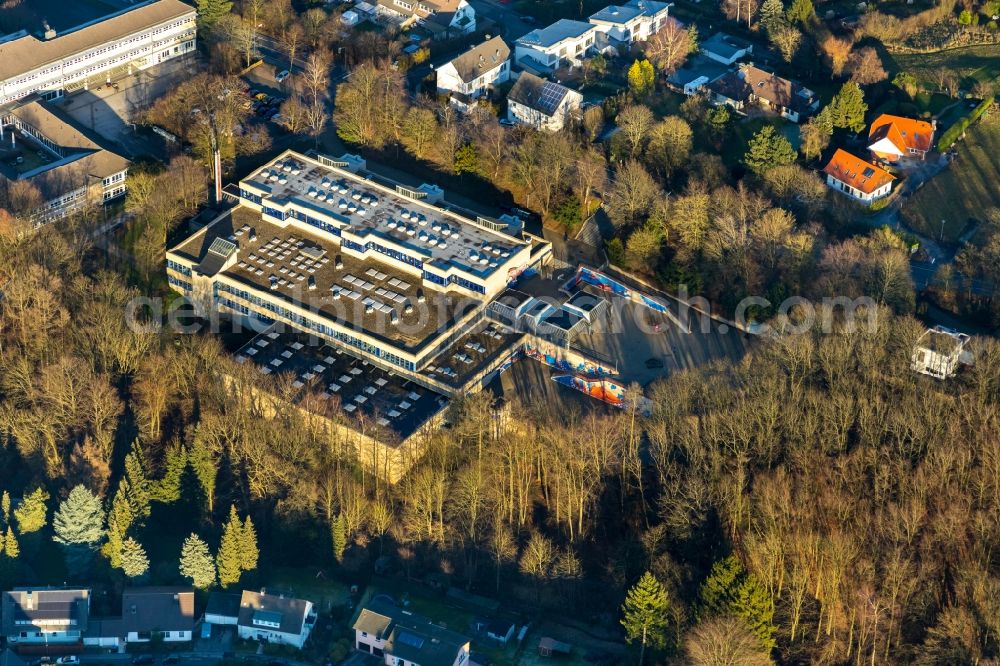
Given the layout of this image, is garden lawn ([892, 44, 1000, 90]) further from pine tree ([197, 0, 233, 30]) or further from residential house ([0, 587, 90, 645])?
residential house ([0, 587, 90, 645])

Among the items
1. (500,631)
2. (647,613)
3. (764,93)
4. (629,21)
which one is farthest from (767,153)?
(500,631)

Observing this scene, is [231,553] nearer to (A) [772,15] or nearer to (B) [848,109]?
(B) [848,109]

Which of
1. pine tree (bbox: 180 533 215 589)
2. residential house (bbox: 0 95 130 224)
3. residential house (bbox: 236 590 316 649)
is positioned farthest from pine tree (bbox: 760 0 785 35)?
pine tree (bbox: 180 533 215 589)

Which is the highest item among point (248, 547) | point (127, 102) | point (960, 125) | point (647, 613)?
point (960, 125)

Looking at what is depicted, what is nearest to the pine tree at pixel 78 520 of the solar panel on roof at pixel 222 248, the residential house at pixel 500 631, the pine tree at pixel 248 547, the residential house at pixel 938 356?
the pine tree at pixel 248 547

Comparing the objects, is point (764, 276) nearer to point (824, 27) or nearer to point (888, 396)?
point (888, 396)

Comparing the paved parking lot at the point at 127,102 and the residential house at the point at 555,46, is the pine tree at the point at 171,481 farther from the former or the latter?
the residential house at the point at 555,46
